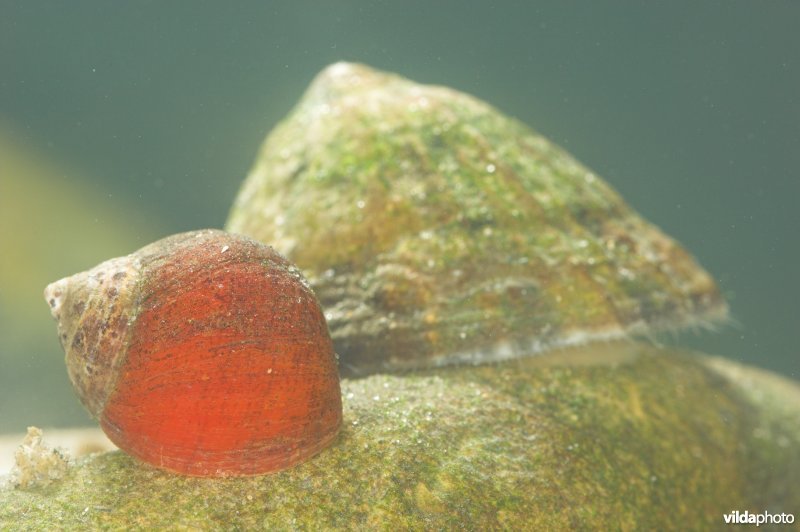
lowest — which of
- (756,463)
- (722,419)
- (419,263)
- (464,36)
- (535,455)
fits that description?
(756,463)

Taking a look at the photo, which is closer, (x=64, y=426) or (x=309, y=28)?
(x=64, y=426)

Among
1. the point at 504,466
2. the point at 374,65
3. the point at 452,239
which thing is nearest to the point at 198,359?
the point at 504,466

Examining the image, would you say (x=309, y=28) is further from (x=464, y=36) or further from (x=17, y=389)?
(x=17, y=389)

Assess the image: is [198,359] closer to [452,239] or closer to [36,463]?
[36,463]

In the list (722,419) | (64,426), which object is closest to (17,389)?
(64,426)

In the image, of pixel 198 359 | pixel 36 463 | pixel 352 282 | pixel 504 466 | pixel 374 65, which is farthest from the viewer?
pixel 374 65

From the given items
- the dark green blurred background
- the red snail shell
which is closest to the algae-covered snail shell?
the red snail shell

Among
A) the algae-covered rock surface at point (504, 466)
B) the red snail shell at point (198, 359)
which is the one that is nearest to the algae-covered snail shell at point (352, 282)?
the red snail shell at point (198, 359)
